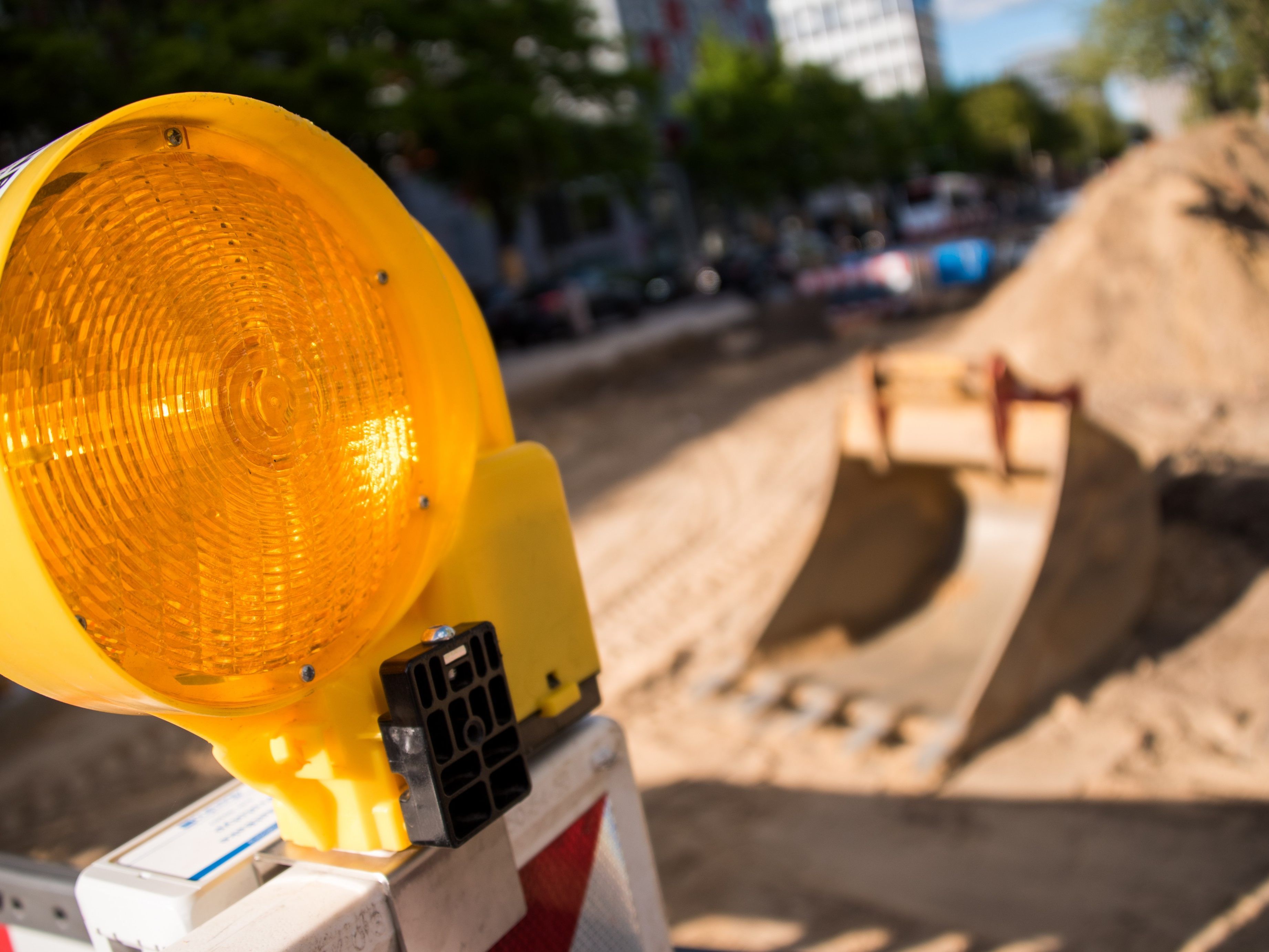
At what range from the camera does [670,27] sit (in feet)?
146

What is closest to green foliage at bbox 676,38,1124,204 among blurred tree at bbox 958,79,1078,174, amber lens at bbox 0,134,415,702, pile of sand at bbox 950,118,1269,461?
blurred tree at bbox 958,79,1078,174

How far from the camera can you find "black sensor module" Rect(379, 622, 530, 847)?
4.33ft

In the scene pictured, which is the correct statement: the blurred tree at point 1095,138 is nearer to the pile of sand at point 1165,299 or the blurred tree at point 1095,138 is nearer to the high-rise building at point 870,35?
the pile of sand at point 1165,299

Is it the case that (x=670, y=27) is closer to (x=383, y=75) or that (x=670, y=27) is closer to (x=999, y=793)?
(x=383, y=75)

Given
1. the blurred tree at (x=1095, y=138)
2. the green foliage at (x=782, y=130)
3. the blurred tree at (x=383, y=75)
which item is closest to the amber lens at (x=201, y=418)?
the blurred tree at (x=383, y=75)

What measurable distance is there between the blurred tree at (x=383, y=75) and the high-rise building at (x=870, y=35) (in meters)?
103

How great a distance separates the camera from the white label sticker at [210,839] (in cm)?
159

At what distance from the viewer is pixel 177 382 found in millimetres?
1227

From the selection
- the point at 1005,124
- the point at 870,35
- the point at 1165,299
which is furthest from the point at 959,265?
the point at 870,35

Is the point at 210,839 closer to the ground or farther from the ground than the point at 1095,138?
closer to the ground

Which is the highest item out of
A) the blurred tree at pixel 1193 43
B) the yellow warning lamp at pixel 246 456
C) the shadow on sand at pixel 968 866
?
the blurred tree at pixel 1193 43

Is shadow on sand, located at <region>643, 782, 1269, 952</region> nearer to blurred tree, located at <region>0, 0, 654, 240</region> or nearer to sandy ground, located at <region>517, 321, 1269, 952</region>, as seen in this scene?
sandy ground, located at <region>517, 321, 1269, 952</region>

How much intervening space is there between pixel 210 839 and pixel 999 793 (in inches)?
125

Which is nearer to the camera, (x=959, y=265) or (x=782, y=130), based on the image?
(x=959, y=265)
